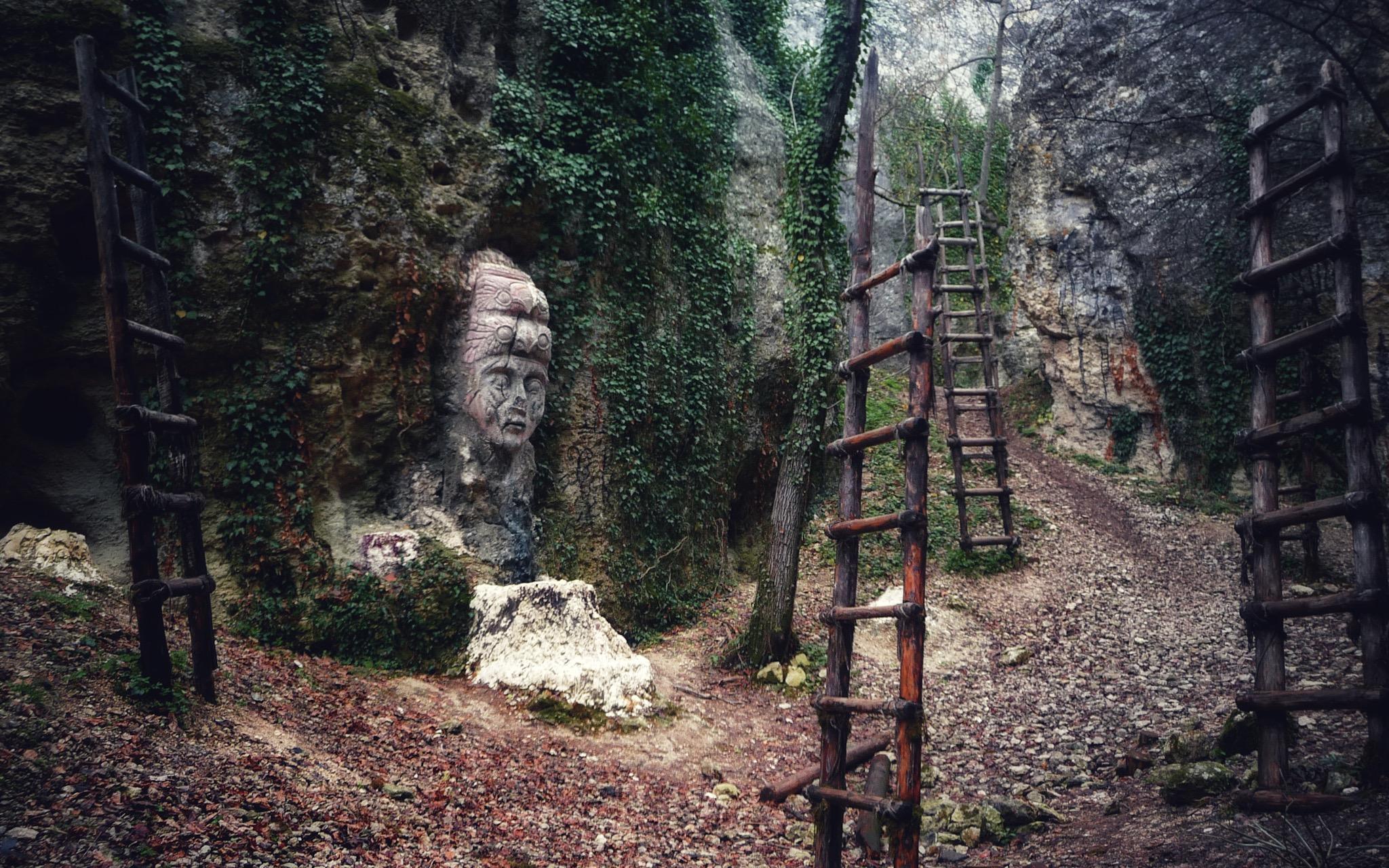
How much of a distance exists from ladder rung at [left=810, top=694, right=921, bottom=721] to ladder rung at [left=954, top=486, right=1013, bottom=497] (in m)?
7.37

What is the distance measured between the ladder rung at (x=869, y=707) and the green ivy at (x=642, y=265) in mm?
4708

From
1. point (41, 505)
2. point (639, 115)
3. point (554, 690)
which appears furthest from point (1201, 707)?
point (41, 505)

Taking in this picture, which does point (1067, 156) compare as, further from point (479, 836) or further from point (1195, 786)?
point (479, 836)

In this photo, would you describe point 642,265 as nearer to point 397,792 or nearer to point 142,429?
point 142,429

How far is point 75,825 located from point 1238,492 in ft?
47.0

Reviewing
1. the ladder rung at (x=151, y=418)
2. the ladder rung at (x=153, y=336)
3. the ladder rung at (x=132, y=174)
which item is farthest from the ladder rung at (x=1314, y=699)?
the ladder rung at (x=132, y=174)

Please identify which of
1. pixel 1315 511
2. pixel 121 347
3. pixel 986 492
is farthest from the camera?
pixel 986 492

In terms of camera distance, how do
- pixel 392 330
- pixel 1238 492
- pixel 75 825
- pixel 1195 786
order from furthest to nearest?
pixel 1238 492 → pixel 392 330 → pixel 1195 786 → pixel 75 825

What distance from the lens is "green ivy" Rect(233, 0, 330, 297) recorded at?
6898 millimetres

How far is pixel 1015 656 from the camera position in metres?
8.61

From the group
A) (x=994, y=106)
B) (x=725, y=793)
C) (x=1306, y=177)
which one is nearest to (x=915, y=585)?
(x=725, y=793)

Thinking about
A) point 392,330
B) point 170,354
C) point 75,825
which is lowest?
point 75,825

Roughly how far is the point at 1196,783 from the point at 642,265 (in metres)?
Answer: 7.62

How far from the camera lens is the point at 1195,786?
481 centimetres
